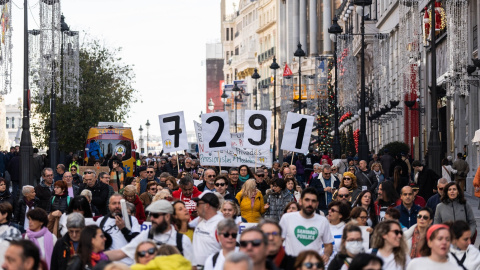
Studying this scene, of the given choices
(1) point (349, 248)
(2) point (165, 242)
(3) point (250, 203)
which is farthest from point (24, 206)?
(1) point (349, 248)

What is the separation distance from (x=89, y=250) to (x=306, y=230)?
240 cm

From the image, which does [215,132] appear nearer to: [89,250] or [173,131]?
[173,131]

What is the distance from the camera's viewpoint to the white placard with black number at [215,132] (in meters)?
22.9

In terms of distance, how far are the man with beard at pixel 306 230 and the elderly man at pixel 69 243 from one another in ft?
6.50

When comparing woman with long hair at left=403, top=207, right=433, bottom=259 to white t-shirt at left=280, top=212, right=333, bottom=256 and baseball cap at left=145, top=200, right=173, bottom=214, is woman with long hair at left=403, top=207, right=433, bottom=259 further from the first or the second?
baseball cap at left=145, top=200, right=173, bottom=214

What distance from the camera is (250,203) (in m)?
15.8

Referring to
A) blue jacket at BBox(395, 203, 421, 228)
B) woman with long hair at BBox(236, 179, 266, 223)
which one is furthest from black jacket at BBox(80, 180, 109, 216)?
blue jacket at BBox(395, 203, 421, 228)

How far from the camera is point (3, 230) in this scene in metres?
11.6

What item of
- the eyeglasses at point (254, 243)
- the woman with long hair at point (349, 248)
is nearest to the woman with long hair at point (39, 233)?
the woman with long hair at point (349, 248)

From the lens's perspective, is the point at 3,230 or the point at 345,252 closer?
the point at 345,252

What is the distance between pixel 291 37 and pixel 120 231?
104 meters

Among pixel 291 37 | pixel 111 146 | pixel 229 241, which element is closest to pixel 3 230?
pixel 229 241

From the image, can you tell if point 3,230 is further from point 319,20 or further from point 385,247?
point 319,20

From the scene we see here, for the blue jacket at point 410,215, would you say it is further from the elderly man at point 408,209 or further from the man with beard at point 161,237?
the man with beard at point 161,237
